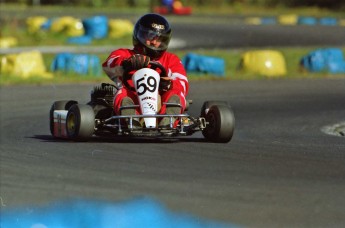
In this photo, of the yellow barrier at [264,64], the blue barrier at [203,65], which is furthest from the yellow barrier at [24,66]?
the yellow barrier at [264,64]

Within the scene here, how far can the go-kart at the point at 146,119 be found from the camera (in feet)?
28.9

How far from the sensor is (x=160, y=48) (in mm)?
9344

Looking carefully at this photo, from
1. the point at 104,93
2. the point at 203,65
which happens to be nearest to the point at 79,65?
the point at 203,65

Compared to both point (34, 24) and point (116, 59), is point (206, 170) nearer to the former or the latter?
point (116, 59)

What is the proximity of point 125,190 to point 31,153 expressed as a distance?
7.16ft

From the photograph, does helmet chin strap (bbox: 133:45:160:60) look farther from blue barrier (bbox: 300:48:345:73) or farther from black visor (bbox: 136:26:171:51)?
blue barrier (bbox: 300:48:345:73)

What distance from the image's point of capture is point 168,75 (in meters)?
9.37

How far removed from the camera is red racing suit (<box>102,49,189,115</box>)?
9055 millimetres

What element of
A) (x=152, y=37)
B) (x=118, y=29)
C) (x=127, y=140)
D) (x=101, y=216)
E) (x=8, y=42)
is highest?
(x=118, y=29)

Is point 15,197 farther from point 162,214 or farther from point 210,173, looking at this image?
point 210,173

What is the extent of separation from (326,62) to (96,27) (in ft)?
37.5

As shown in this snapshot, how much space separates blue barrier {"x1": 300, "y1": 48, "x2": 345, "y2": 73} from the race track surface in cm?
648

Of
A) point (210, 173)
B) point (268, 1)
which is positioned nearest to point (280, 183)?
point (210, 173)

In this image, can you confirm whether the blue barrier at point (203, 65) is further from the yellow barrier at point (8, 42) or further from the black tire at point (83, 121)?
the black tire at point (83, 121)
